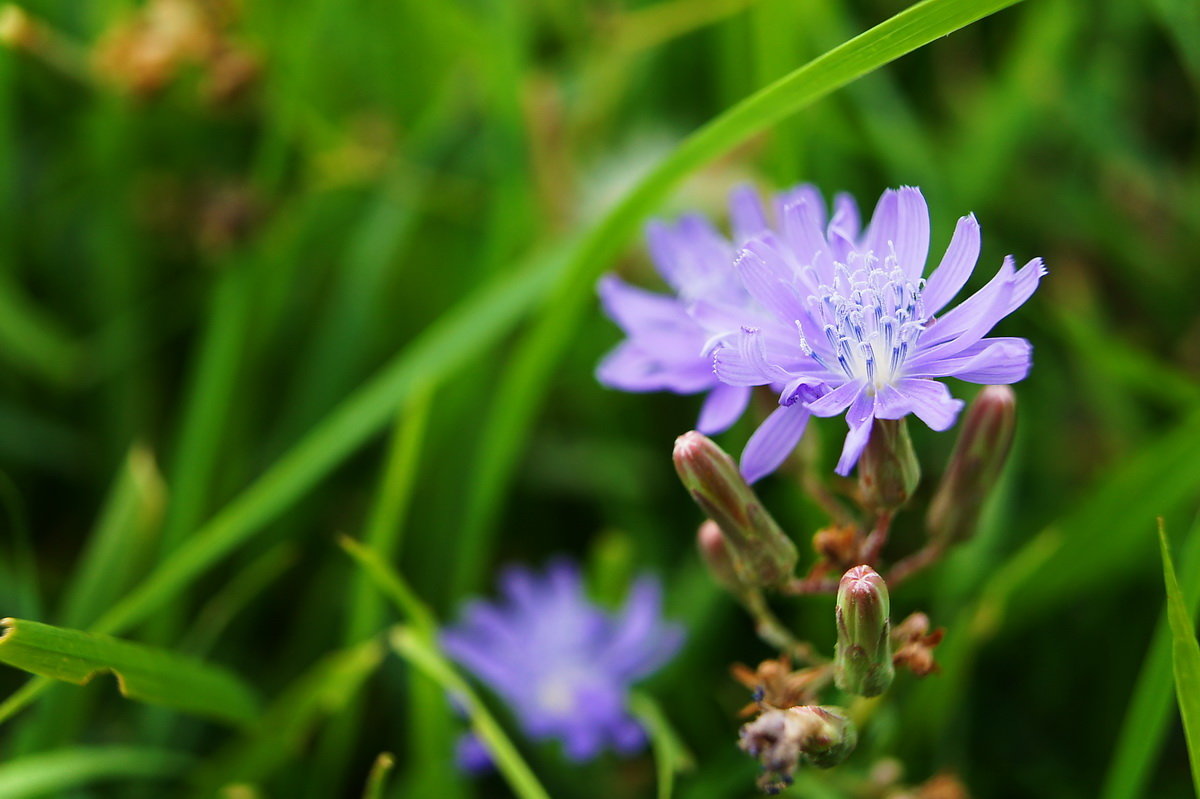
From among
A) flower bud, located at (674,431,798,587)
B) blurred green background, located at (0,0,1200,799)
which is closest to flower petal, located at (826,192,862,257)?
flower bud, located at (674,431,798,587)

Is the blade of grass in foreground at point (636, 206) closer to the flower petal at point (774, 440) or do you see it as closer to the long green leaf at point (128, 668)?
the flower petal at point (774, 440)

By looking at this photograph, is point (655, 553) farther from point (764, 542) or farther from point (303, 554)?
point (764, 542)

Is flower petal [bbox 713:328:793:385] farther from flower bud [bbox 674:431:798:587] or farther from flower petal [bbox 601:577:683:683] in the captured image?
flower petal [bbox 601:577:683:683]

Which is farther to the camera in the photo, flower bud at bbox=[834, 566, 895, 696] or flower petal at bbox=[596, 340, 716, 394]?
flower petal at bbox=[596, 340, 716, 394]

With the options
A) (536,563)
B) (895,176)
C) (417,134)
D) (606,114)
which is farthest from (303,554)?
(895,176)

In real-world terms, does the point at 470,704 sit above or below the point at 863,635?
above

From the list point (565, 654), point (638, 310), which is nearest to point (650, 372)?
point (638, 310)

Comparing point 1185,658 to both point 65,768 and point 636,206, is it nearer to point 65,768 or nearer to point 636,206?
point 636,206
